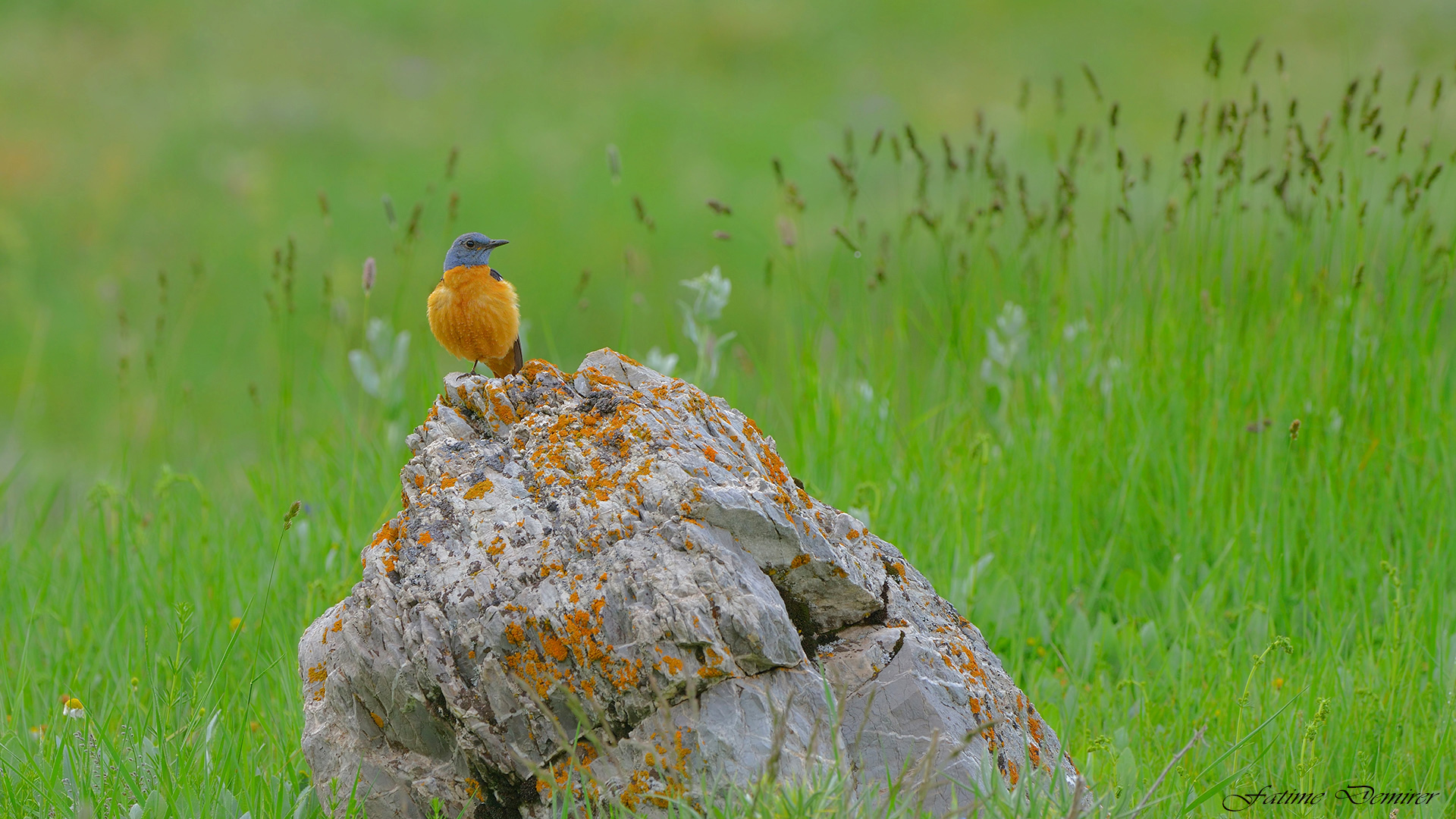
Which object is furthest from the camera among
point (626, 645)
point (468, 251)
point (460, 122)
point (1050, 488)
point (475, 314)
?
point (460, 122)

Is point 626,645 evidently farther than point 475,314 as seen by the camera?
No

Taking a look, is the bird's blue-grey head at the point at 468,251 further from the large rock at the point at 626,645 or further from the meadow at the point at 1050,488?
the large rock at the point at 626,645

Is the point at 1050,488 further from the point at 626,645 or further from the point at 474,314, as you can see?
the point at 626,645

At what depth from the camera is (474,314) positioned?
10.8 ft

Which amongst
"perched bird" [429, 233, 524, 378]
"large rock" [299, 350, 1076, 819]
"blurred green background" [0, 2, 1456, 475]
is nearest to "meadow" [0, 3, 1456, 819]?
"large rock" [299, 350, 1076, 819]

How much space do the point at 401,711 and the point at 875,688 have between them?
102 centimetres

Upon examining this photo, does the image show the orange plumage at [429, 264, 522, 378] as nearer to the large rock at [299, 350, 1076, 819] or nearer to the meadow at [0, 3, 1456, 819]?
the meadow at [0, 3, 1456, 819]

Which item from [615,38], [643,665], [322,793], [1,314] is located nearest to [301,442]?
[322,793]

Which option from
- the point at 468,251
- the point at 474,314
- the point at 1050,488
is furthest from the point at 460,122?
the point at 1050,488

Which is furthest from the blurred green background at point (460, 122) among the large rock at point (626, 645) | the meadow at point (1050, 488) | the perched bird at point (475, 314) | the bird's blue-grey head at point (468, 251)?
the large rock at point (626, 645)

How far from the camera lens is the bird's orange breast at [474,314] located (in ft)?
10.8

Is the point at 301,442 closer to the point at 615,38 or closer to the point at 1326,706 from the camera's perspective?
the point at 1326,706

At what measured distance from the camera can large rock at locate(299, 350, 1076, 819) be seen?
83.4 inches

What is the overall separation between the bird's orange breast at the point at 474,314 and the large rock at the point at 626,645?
0.78 meters
